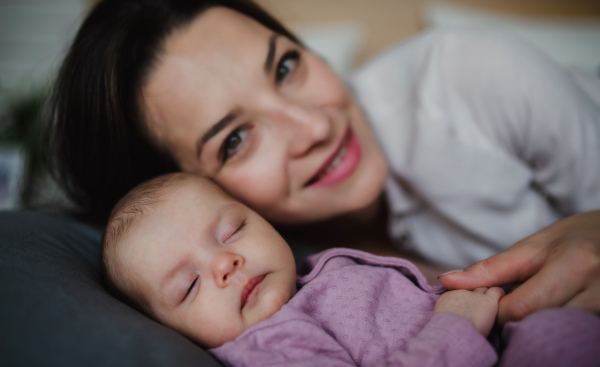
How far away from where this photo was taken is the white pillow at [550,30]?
192 cm

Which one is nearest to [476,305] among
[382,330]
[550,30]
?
[382,330]

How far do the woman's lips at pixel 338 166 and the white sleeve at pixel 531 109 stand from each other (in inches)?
15.4

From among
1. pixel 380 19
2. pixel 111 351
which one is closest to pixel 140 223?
pixel 111 351

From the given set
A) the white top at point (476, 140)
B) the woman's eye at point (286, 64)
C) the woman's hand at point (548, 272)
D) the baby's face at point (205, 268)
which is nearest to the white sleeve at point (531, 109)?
the white top at point (476, 140)

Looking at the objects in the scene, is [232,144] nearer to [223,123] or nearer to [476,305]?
[223,123]

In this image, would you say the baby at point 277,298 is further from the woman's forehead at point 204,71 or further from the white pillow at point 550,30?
the white pillow at point 550,30

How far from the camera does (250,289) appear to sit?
735mm

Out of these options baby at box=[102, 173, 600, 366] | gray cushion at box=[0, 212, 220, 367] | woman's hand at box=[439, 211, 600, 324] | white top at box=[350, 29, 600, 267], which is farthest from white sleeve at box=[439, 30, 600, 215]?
gray cushion at box=[0, 212, 220, 367]

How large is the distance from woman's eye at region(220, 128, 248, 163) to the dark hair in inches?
7.8

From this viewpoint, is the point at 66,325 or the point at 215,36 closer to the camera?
the point at 66,325

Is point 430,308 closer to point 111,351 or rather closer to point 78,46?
point 111,351

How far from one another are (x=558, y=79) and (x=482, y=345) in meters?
0.81

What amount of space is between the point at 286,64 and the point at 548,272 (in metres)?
0.80

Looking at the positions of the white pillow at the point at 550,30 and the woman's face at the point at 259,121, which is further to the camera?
the white pillow at the point at 550,30
